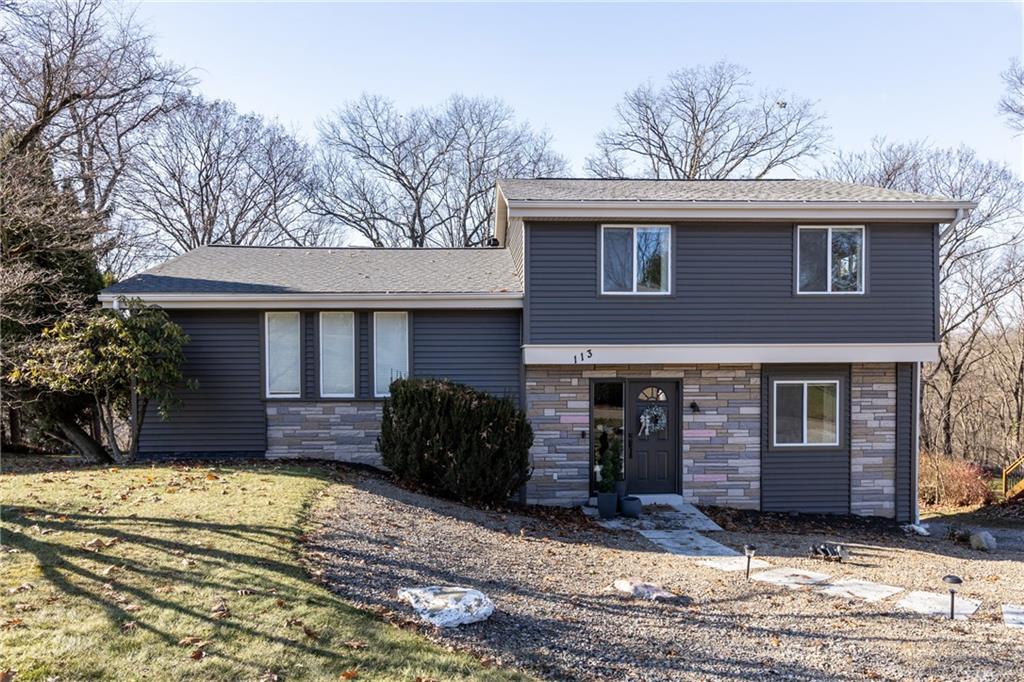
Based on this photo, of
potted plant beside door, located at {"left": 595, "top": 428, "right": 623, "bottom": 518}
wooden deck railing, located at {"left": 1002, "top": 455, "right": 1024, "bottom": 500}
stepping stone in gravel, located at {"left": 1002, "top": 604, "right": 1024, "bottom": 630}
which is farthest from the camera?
wooden deck railing, located at {"left": 1002, "top": 455, "right": 1024, "bottom": 500}

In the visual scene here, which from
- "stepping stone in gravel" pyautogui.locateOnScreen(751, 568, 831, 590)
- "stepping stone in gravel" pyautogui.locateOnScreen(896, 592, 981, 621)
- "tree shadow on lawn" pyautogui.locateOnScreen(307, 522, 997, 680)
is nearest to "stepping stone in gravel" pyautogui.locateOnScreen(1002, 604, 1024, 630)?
"stepping stone in gravel" pyautogui.locateOnScreen(896, 592, 981, 621)

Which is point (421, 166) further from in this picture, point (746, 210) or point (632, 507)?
point (632, 507)

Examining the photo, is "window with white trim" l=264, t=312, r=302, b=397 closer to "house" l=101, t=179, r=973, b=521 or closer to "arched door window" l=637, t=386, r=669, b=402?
"house" l=101, t=179, r=973, b=521

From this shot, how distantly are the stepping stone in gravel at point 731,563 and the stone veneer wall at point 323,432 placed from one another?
234 inches

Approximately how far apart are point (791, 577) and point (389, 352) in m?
7.18

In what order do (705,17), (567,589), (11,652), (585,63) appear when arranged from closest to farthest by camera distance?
1. (11,652)
2. (567,589)
3. (705,17)
4. (585,63)

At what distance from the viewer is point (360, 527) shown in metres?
7.17

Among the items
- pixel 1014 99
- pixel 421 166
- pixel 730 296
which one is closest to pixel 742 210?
pixel 730 296

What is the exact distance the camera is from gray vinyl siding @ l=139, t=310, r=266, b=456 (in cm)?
1149

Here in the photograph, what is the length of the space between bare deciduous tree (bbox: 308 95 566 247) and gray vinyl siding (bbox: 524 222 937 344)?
61.4ft

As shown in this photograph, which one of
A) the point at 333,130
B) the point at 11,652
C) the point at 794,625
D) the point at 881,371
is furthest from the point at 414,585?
the point at 333,130

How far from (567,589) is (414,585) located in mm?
1446

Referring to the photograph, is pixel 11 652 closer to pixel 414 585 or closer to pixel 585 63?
pixel 414 585

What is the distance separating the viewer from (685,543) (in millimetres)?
9078
